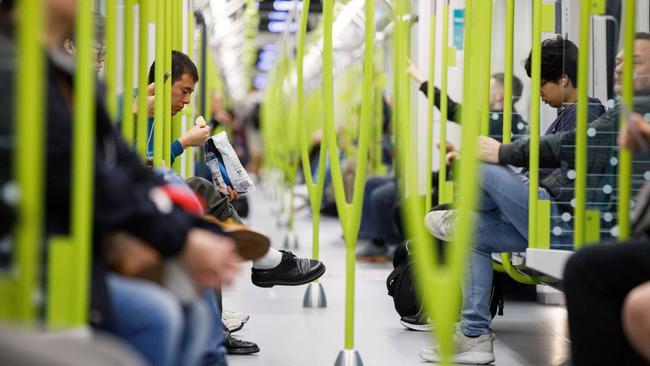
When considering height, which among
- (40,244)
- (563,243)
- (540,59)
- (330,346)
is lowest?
(330,346)

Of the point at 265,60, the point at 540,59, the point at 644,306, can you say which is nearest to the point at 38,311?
the point at 644,306

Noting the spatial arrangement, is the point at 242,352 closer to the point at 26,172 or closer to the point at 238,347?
the point at 238,347

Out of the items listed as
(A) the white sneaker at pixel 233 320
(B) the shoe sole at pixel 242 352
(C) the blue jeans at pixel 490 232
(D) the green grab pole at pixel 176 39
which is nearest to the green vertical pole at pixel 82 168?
(C) the blue jeans at pixel 490 232

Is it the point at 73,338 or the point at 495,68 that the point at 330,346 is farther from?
the point at 73,338

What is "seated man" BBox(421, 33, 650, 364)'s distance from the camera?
355 cm

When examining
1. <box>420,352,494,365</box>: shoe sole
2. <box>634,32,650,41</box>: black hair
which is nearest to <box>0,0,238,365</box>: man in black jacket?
<box>634,32,650,41</box>: black hair

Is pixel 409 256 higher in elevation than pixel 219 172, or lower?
lower

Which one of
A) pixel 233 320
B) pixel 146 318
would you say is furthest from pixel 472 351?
pixel 146 318

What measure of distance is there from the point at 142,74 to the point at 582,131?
4.54ft

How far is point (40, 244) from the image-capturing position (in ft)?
6.19

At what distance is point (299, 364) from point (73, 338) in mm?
2279

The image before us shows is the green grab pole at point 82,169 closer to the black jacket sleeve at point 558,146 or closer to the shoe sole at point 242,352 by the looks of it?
the black jacket sleeve at point 558,146

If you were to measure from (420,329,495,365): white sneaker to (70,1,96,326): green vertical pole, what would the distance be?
7.62ft

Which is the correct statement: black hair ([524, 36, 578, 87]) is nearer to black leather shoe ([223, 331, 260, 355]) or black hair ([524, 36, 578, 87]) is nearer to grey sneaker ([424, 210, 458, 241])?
grey sneaker ([424, 210, 458, 241])
